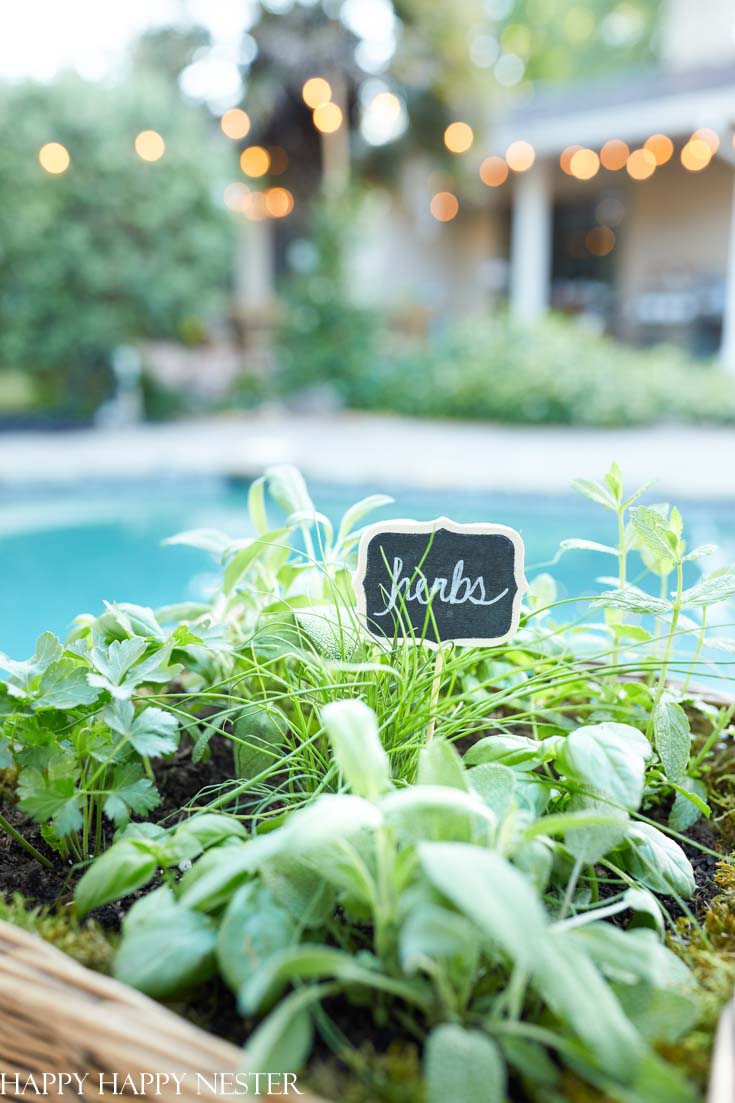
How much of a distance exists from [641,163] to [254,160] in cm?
418

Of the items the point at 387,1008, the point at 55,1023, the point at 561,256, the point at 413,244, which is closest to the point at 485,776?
the point at 387,1008

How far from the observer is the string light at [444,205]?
11156mm

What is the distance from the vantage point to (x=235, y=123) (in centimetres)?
878

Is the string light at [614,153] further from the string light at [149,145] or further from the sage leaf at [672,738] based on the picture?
the sage leaf at [672,738]

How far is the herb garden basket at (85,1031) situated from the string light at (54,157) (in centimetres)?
686

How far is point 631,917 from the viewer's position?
2.98ft

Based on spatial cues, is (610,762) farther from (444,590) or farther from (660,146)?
(660,146)

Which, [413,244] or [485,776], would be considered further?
[413,244]

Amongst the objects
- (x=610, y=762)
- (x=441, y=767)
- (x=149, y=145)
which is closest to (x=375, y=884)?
(x=441, y=767)

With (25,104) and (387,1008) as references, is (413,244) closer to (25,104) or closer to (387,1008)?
(25,104)

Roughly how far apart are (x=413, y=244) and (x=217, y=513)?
8.01 m

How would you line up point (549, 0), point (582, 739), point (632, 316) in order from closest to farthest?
point (582, 739), point (632, 316), point (549, 0)

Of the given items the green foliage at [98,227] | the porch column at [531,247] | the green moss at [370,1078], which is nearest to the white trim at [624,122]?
the porch column at [531,247]

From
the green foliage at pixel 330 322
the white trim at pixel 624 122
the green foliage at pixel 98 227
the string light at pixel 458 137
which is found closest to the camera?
the green foliage at pixel 98 227
